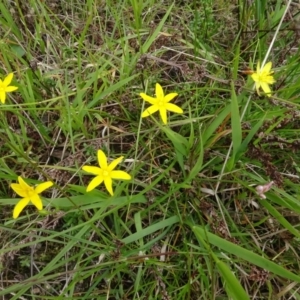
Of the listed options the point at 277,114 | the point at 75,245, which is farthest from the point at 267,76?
the point at 75,245

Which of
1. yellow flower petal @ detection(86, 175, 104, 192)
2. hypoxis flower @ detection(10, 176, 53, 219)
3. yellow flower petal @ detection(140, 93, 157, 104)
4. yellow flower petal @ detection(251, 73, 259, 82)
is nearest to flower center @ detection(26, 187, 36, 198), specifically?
hypoxis flower @ detection(10, 176, 53, 219)

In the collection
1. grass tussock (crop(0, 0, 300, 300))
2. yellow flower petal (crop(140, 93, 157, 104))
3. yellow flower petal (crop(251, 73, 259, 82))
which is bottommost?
grass tussock (crop(0, 0, 300, 300))

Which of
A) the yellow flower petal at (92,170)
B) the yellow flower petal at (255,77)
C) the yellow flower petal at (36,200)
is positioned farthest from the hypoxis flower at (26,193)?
the yellow flower petal at (255,77)

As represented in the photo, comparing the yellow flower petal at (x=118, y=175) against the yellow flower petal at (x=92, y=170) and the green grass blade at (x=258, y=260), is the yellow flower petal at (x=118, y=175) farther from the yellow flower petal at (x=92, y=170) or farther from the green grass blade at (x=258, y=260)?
the green grass blade at (x=258, y=260)

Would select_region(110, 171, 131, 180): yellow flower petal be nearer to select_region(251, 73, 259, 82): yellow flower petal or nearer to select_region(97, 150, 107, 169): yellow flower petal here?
select_region(97, 150, 107, 169): yellow flower petal

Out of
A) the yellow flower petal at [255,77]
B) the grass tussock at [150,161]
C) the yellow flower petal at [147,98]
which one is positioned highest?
the yellow flower petal at [255,77]

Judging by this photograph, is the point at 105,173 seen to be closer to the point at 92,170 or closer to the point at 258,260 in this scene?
the point at 92,170

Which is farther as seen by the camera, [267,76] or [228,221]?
[228,221]

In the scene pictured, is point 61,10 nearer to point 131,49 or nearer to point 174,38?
point 131,49

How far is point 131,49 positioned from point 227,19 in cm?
39

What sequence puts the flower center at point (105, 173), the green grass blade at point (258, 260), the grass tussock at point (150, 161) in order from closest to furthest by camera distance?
the green grass blade at point (258, 260), the flower center at point (105, 173), the grass tussock at point (150, 161)

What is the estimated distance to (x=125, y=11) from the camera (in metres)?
1.70

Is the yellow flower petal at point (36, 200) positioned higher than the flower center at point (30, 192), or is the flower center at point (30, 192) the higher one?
the flower center at point (30, 192)

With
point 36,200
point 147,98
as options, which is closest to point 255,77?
point 147,98
